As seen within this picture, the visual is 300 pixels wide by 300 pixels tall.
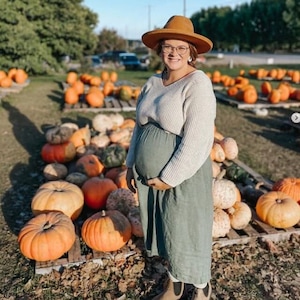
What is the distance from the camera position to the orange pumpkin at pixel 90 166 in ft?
15.4

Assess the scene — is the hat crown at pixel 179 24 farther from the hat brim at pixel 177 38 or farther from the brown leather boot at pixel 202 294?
the brown leather boot at pixel 202 294

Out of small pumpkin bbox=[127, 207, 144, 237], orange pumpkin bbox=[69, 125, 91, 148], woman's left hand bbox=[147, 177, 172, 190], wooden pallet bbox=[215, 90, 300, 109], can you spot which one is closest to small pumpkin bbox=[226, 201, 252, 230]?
small pumpkin bbox=[127, 207, 144, 237]

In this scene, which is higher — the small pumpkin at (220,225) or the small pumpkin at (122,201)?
the small pumpkin at (122,201)

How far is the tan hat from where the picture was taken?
6.72 feet

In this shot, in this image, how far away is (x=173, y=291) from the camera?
2.66m

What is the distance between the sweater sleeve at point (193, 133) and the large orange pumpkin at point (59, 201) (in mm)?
1807

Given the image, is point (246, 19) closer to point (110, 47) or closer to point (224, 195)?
point (110, 47)

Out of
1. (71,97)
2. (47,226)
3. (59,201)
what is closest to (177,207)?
(47,226)

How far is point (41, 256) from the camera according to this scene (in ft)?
9.90

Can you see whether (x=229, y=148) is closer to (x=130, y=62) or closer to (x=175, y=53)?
(x=175, y=53)

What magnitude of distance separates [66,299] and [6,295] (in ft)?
1.67

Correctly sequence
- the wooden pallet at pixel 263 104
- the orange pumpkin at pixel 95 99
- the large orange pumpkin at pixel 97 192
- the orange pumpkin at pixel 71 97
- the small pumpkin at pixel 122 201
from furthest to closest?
the wooden pallet at pixel 263 104 → the orange pumpkin at pixel 71 97 → the orange pumpkin at pixel 95 99 → the large orange pumpkin at pixel 97 192 → the small pumpkin at pixel 122 201

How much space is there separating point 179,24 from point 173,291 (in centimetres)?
197

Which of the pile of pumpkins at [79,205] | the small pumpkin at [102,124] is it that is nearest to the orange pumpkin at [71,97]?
the small pumpkin at [102,124]
